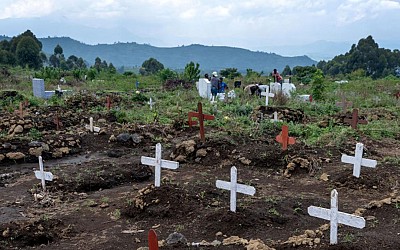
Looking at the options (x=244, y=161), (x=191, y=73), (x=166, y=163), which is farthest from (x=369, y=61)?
(x=166, y=163)

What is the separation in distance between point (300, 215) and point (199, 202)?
150 centimetres

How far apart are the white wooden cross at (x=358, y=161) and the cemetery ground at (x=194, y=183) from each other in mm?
212

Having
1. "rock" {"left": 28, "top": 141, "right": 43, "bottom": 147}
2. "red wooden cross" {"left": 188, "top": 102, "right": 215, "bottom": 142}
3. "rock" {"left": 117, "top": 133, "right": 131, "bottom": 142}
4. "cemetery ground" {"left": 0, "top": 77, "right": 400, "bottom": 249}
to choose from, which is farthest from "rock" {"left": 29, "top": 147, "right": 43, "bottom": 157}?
"red wooden cross" {"left": 188, "top": 102, "right": 215, "bottom": 142}

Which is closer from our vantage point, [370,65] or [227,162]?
[227,162]

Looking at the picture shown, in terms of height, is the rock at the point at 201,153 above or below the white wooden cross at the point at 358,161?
below

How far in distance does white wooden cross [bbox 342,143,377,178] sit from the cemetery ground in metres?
0.21

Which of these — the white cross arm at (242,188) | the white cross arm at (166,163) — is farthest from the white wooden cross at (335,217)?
the white cross arm at (166,163)

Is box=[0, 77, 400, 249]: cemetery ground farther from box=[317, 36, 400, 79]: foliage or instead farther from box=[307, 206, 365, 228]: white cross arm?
box=[317, 36, 400, 79]: foliage

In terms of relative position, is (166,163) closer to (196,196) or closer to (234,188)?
(196,196)

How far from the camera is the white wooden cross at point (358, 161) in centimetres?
712

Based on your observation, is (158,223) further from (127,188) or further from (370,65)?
(370,65)

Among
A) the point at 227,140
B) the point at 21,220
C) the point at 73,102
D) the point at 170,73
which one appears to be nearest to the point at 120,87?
the point at 170,73

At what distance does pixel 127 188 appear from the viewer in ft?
26.4

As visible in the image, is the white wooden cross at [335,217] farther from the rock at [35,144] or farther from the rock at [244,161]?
the rock at [35,144]
